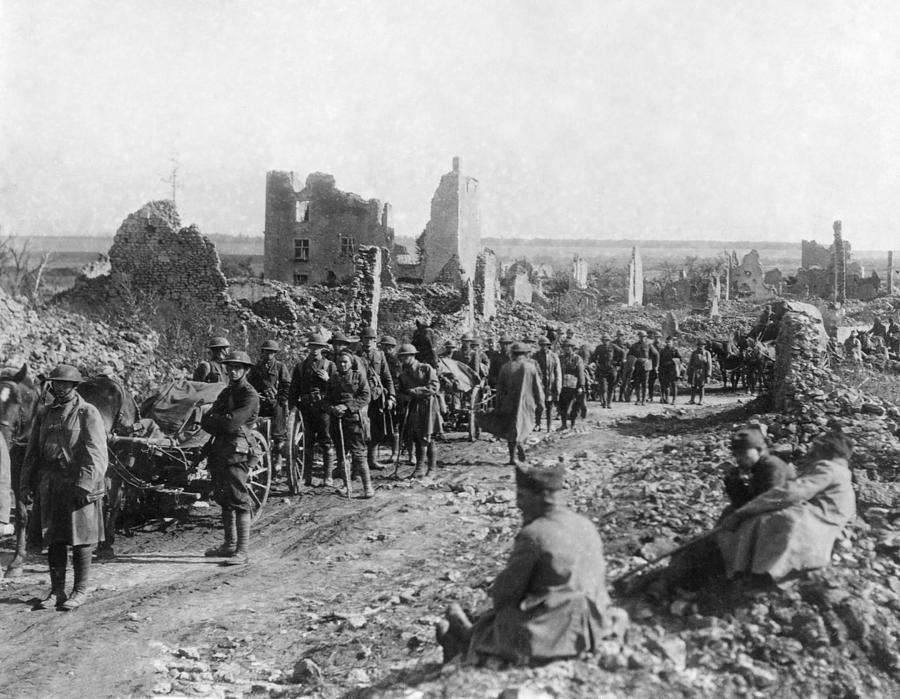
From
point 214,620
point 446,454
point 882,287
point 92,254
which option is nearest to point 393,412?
point 446,454

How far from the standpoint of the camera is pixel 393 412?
11109 mm

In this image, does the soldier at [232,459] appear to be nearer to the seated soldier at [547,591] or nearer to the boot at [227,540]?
the boot at [227,540]

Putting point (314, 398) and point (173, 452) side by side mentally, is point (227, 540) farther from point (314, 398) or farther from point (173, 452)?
point (314, 398)

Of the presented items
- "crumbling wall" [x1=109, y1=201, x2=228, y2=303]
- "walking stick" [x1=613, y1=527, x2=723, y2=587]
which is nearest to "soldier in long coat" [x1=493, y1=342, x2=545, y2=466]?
"walking stick" [x1=613, y1=527, x2=723, y2=587]

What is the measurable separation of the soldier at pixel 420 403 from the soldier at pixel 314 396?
1165mm

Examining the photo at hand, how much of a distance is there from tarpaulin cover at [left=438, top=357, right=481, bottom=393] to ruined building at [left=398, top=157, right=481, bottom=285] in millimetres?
33237

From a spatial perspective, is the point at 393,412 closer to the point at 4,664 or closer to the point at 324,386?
the point at 324,386

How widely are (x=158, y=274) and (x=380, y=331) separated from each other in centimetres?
753

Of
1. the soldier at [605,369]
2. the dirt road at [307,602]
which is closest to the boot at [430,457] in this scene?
the dirt road at [307,602]

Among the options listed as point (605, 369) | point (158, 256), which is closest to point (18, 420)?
point (605, 369)

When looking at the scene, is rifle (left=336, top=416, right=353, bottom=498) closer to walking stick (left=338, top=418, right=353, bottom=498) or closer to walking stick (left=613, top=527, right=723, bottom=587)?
walking stick (left=338, top=418, right=353, bottom=498)

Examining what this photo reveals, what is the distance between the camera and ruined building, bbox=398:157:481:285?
1876 inches

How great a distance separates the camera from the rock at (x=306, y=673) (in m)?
4.51

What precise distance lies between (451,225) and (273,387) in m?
39.4
